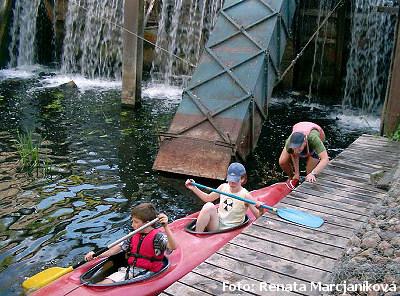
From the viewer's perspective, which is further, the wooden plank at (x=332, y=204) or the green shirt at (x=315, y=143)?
the green shirt at (x=315, y=143)

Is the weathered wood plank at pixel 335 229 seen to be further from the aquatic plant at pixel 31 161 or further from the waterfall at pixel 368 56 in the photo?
the waterfall at pixel 368 56

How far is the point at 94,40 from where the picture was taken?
1711 cm

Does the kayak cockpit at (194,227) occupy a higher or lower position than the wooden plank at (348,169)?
lower

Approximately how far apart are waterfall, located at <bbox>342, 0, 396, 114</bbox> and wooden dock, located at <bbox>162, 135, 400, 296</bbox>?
838cm

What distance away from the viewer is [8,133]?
11062mm

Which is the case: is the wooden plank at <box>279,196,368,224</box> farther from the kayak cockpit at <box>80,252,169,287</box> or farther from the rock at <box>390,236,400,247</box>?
the kayak cockpit at <box>80,252,169,287</box>

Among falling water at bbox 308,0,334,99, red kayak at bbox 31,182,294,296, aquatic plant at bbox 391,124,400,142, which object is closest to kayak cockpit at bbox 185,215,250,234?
red kayak at bbox 31,182,294,296

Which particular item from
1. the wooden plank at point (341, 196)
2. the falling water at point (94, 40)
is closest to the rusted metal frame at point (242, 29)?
the wooden plank at point (341, 196)

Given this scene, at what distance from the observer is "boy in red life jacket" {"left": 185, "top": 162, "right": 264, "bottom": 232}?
6.11 metres

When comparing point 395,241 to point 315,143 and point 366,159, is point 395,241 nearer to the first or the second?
point 315,143

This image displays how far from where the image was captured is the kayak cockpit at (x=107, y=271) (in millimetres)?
5016

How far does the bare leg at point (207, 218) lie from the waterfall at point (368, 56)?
926 centimetres

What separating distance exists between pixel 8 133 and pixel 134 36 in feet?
11.3

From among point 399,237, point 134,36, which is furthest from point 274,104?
point 399,237
